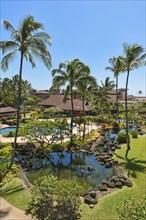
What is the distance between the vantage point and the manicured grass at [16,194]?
528 inches

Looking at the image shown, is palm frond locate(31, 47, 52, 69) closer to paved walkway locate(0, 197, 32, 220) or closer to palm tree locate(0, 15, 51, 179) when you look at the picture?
palm tree locate(0, 15, 51, 179)

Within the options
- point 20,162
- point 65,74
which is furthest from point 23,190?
point 65,74

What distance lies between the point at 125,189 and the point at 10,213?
25.9 ft

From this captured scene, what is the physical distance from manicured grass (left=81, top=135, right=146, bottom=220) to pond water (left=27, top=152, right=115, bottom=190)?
187 centimetres

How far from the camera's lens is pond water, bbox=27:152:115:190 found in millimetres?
17975

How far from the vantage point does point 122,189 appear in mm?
15648

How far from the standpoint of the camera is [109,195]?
1473 cm

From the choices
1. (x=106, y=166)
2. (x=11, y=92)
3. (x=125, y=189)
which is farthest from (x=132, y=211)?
(x=11, y=92)

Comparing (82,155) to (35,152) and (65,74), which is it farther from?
(65,74)

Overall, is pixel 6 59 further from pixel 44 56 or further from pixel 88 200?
pixel 88 200

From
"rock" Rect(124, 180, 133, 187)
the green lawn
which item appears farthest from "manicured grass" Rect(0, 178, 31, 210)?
"rock" Rect(124, 180, 133, 187)

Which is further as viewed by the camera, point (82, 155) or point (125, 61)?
point (82, 155)

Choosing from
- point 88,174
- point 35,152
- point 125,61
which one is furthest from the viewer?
point 35,152

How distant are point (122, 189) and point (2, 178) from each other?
858 centimetres
